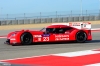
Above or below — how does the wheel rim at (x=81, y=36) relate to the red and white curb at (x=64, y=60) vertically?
above

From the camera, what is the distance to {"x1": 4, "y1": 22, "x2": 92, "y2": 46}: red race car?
1435 centimetres

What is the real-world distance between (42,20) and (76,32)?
34131 mm

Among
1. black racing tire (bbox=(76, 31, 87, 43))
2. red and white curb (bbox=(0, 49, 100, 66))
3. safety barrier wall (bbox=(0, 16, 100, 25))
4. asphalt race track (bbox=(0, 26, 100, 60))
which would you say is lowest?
red and white curb (bbox=(0, 49, 100, 66))

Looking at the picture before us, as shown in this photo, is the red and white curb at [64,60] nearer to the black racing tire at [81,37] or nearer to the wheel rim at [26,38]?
the wheel rim at [26,38]

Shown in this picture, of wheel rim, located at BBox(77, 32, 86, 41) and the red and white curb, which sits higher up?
wheel rim, located at BBox(77, 32, 86, 41)

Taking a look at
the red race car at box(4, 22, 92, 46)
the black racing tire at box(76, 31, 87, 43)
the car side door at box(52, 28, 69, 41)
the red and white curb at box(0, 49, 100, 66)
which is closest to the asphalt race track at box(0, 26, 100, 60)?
the red race car at box(4, 22, 92, 46)

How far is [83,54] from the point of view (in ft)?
36.6

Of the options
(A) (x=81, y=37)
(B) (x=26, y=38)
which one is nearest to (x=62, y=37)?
(A) (x=81, y=37)

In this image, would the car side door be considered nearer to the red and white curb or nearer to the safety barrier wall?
the red and white curb

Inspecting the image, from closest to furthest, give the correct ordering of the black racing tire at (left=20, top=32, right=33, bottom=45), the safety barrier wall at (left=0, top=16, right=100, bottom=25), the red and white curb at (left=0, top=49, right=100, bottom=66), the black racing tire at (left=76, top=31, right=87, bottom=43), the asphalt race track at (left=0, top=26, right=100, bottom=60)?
the red and white curb at (left=0, top=49, right=100, bottom=66) → the asphalt race track at (left=0, top=26, right=100, bottom=60) → the black racing tire at (left=20, top=32, right=33, bottom=45) → the black racing tire at (left=76, top=31, right=87, bottom=43) → the safety barrier wall at (left=0, top=16, right=100, bottom=25)

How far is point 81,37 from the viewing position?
15.4 meters

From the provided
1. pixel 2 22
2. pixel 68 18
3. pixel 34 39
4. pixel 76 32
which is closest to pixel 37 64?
pixel 34 39

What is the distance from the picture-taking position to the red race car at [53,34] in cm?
1435

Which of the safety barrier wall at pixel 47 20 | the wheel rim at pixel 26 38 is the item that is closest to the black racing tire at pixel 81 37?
the wheel rim at pixel 26 38
